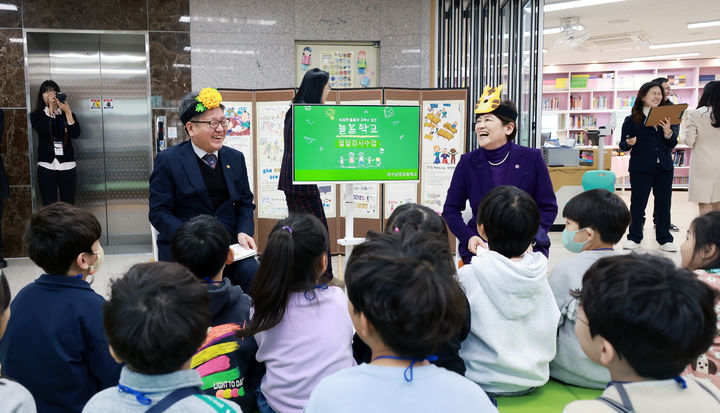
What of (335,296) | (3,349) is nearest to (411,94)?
(335,296)

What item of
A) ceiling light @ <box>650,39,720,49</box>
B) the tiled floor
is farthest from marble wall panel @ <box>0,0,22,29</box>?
ceiling light @ <box>650,39,720,49</box>

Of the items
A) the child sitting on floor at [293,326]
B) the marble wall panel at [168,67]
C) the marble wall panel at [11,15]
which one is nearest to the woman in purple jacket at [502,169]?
the child sitting on floor at [293,326]

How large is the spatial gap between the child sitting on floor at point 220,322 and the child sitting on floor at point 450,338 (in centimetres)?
35

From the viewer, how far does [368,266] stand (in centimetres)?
114

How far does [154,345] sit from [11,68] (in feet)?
18.6

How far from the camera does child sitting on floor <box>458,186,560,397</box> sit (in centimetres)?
174

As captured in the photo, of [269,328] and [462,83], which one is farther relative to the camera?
[462,83]

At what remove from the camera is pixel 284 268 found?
173 centimetres

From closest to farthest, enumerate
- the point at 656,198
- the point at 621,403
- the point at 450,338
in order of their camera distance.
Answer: the point at 621,403
the point at 450,338
the point at 656,198

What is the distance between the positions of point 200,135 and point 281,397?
5.48 feet

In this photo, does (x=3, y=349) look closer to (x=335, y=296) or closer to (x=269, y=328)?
(x=269, y=328)

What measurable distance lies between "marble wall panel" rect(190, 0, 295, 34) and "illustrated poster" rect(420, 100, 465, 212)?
193cm

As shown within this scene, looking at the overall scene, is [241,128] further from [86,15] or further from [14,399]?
→ [14,399]

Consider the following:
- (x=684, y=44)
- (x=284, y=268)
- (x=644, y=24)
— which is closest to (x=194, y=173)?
(x=284, y=268)
